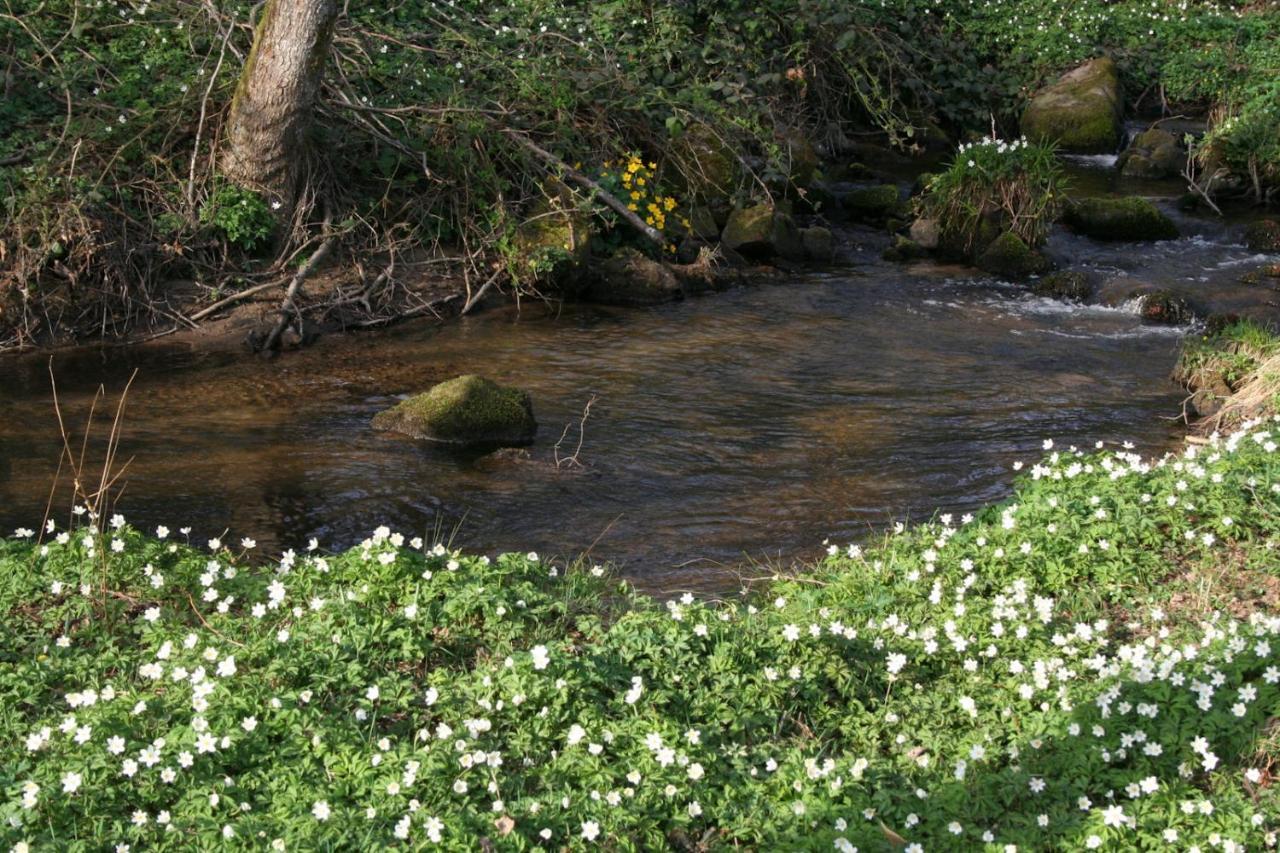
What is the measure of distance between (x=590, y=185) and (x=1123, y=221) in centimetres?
596

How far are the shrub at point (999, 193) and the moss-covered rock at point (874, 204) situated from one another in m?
1.06

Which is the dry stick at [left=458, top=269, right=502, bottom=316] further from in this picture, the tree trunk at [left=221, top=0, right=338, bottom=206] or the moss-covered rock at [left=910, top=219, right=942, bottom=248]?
the moss-covered rock at [left=910, top=219, right=942, bottom=248]

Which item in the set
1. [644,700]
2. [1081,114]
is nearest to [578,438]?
[644,700]

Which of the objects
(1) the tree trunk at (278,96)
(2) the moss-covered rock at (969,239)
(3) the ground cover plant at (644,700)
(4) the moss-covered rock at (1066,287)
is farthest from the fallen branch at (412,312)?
(4) the moss-covered rock at (1066,287)

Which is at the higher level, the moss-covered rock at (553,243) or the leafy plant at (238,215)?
the leafy plant at (238,215)

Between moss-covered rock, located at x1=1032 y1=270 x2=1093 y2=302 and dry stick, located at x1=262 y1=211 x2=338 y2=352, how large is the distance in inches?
265

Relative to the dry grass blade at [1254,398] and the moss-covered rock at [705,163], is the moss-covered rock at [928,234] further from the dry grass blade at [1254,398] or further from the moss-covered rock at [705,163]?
the dry grass blade at [1254,398]

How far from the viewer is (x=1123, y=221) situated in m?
14.1

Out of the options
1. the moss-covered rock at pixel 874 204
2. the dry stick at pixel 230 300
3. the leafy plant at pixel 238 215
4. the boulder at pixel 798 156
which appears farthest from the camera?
the moss-covered rock at pixel 874 204

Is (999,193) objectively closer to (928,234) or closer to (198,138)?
(928,234)

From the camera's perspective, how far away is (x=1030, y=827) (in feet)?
13.1

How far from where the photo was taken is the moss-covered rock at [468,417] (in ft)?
29.2

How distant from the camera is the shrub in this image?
13.5 meters

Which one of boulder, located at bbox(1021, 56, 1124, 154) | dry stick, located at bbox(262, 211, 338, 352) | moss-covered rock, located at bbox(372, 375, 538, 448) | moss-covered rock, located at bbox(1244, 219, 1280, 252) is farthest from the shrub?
moss-covered rock, located at bbox(372, 375, 538, 448)
